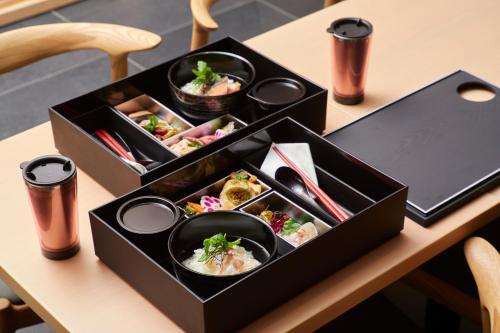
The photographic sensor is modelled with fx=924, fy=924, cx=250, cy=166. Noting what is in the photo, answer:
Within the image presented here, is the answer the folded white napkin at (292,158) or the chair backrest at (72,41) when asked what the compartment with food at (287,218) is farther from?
the chair backrest at (72,41)

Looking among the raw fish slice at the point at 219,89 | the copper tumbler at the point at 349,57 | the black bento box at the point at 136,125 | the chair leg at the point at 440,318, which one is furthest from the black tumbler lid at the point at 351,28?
the chair leg at the point at 440,318

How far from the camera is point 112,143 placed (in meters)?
1.93

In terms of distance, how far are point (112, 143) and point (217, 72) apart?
35 centimetres

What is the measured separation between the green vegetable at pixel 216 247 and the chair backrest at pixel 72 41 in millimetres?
816

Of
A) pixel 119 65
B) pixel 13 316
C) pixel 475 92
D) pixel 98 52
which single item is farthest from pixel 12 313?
pixel 98 52

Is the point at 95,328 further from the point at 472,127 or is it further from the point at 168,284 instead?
→ the point at 472,127

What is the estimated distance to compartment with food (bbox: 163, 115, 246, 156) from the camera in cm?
190

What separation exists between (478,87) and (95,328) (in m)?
1.10

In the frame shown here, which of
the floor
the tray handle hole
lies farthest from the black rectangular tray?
the floor

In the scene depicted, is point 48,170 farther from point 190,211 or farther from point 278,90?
point 278,90

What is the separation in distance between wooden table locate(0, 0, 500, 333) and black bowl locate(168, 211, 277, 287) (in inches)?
4.3

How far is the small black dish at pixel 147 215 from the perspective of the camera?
1644mm

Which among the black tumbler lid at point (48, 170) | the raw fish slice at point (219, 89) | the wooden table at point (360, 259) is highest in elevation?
the black tumbler lid at point (48, 170)

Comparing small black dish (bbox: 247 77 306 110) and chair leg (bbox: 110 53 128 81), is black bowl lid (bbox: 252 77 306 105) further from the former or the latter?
chair leg (bbox: 110 53 128 81)
